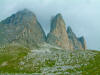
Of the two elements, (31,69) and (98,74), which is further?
(31,69)

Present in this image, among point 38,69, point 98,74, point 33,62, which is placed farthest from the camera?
point 33,62

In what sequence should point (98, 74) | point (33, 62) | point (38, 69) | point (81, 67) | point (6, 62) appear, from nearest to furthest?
1. point (98, 74)
2. point (81, 67)
3. point (38, 69)
4. point (33, 62)
5. point (6, 62)

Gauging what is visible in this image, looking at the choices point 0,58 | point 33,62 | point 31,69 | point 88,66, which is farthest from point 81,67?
point 0,58

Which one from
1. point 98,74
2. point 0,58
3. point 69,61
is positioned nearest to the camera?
point 98,74

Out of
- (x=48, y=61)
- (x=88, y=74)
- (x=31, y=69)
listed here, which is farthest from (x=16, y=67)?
(x=88, y=74)

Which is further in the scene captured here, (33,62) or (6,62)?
(6,62)

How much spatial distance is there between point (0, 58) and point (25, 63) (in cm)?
5170

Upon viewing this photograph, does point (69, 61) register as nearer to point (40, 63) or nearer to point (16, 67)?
point (40, 63)

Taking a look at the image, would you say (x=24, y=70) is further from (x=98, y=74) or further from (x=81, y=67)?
(x=98, y=74)

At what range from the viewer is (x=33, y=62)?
148750 millimetres

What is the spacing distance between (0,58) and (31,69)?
7063cm

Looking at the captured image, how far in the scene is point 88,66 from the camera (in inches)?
4456

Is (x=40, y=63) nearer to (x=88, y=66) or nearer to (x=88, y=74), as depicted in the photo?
(x=88, y=66)

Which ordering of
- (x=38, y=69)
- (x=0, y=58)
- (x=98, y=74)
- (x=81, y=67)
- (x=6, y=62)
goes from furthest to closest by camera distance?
1. (x=0, y=58)
2. (x=6, y=62)
3. (x=38, y=69)
4. (x=81, y=67)
5. (x=98, y=74)
